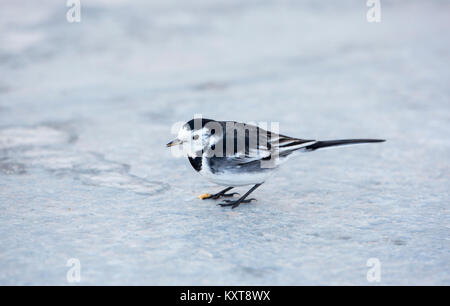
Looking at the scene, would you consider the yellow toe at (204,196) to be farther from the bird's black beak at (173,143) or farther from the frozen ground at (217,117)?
the bird's black beak at (173,143)

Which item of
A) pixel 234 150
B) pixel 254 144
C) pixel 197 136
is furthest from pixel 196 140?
pixel 254 144

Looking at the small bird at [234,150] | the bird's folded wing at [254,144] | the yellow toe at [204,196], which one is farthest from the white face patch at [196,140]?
the yellow toe at [204,196]

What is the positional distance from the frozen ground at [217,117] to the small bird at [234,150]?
257 millimetres

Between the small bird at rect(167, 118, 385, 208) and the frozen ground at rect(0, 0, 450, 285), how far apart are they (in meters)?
0.26

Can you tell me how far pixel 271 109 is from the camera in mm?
6707

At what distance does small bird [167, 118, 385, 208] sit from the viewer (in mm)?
4090

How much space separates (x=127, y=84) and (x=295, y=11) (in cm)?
444

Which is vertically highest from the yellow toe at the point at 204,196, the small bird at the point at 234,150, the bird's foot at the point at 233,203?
the small bird at the point at 234,150

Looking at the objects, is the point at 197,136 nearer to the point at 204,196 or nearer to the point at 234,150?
the point at 234,150

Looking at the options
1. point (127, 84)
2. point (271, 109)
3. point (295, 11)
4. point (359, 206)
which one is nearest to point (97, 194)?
point (359, 206)

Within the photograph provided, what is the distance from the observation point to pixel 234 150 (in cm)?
416

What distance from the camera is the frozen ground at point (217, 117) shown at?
10.9 feet

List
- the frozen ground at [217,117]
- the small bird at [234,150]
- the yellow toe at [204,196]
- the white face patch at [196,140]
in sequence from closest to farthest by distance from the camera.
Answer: the frozen ground at [217,117]
the small bird at [234,150]
the white face patch at [196,140]
the yellow toe at [204,196]
